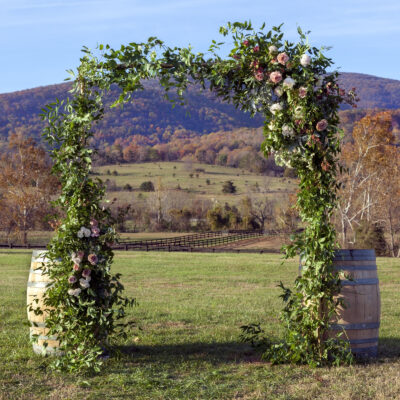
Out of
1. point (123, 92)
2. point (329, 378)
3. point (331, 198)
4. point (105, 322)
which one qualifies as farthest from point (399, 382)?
point (123, 92)

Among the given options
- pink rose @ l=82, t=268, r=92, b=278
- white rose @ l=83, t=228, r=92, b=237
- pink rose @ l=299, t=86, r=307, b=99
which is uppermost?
pink rose @ l=299, t=86, r=307, b=99

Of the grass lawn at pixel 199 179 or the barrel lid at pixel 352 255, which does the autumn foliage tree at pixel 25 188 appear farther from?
the barrel lid at pixel 352 255

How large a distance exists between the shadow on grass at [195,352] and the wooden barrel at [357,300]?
1317mm

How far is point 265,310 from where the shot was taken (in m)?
11.9

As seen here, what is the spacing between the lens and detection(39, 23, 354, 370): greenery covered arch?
23.4 feet

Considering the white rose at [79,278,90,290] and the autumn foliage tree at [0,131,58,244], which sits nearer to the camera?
the white rose at [79,278,90,290]

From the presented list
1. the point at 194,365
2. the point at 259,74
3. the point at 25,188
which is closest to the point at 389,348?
the point at 194,365

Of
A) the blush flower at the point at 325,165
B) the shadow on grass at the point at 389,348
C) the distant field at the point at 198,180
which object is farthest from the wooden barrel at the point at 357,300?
the distant field at the point at 198,180

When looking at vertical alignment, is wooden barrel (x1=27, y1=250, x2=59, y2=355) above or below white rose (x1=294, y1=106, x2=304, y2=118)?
below

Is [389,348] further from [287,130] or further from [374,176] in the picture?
[374,176]

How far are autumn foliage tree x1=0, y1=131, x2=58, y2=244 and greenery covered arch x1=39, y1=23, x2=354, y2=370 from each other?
43.8 m

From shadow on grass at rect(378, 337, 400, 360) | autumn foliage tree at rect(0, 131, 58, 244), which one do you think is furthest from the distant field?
shadow on grass at rect(378, 337, 400, 360)

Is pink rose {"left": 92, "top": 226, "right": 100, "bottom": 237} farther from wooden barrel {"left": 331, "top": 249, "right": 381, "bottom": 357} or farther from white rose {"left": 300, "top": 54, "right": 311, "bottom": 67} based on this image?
white rose {"left": 300, "top": 54, "right": 311, "bottom": 67}

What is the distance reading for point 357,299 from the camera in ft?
23.8
